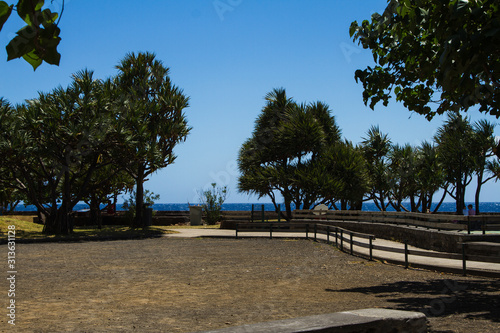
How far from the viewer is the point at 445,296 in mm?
9680

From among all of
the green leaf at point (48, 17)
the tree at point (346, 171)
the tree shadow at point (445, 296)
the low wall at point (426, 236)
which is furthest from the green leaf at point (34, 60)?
the tree at point (346, 171)

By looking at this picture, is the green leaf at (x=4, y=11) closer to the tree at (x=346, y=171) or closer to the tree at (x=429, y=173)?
the tree at (x=346, y=171)

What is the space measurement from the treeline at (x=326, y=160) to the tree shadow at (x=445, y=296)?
23.6 metres

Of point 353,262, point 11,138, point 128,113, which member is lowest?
point 353,262

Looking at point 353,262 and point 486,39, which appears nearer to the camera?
point 486,39

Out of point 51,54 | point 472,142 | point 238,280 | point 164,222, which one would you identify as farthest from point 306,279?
point 472,142

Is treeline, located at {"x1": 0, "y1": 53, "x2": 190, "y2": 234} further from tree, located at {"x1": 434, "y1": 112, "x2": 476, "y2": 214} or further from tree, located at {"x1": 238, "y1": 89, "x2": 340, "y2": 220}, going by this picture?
tree, located at {"x1": 434, "y1": 112, "x2": 476, "y2": 214}

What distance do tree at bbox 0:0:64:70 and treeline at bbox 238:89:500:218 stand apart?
32.6m

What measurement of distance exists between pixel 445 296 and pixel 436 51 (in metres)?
5.00

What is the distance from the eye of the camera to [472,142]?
37531 millimetres

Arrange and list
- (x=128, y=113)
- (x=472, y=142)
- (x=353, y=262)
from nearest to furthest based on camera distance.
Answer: (x=353, y=262) < (x=128, y=113) < (x=472, y=142)

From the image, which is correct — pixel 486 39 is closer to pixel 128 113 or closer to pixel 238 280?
pixel 238 280

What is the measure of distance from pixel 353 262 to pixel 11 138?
18617mm

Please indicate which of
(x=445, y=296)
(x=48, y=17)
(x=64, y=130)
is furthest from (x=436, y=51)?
(x=64, y=130)
